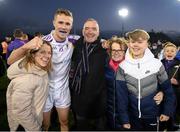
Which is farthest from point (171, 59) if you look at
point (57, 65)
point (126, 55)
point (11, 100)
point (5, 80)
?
point (5, 80)

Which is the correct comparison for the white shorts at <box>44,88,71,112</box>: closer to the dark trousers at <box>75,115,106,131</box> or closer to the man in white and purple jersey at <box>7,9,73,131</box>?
the man in white and purple jersey at <box>7,9,73,131</box>

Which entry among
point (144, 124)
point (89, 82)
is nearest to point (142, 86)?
point (144, 124)

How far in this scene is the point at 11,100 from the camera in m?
4.04

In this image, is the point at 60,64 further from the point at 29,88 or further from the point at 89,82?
the point at 29,88

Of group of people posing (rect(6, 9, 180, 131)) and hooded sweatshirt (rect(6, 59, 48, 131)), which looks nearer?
hooded sweatshirt (rect(6, 59, 48, 131))

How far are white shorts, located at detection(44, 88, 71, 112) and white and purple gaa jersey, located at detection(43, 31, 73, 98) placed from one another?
0.16ft

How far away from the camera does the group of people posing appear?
4199 millimetres

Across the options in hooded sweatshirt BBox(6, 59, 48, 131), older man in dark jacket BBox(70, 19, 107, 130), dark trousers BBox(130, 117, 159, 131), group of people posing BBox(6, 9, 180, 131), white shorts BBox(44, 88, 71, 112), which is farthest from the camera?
white shorts BBox(44, 88, 71, 112)

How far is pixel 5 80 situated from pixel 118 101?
849cm

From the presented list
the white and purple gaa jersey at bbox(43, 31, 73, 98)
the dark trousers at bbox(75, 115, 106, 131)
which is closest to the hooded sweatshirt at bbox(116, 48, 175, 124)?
the dark trousers at bbox(75, 115, 106, 131)

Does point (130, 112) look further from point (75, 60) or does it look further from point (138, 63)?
point (75, 60)

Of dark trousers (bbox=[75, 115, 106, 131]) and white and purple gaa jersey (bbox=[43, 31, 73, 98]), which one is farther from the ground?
white and purple gaa jersey (bbox=[43, 31, 73, 98])

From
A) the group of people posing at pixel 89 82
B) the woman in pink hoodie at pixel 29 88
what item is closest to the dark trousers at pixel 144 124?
the group of people posing at pixel 89 82

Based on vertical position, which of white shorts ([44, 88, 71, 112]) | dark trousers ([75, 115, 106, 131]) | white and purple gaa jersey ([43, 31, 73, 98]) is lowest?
dark trousers ([75, 115, 106, 131])
